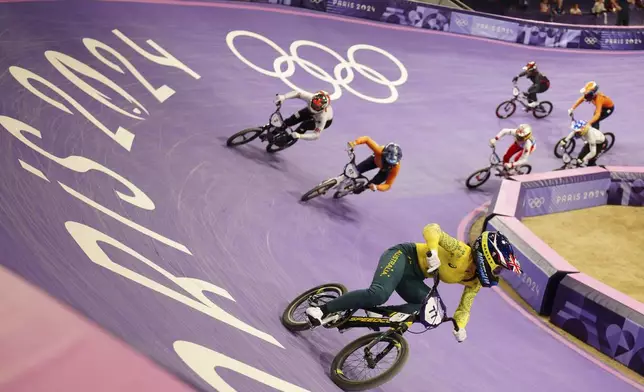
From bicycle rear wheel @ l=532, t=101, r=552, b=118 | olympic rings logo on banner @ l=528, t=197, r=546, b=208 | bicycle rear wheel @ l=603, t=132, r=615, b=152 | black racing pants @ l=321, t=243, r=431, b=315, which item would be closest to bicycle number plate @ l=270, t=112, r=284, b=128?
olympic rings logo on banner @ l=528, t=197, r=546, b=208

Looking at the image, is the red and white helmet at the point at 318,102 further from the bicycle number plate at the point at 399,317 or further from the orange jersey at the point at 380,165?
the bicycle number plate at the point at 399,317

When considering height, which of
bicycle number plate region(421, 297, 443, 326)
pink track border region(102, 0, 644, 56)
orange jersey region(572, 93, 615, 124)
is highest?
pink track border region(102, 0, 644, 56)

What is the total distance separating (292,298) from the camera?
347 inches

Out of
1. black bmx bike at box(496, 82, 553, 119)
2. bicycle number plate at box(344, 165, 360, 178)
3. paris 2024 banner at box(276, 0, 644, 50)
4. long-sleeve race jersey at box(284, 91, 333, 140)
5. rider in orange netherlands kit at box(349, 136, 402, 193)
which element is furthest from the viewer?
paris 2024 banner at box(276, 0, 644, 50)

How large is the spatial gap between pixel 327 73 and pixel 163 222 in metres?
9.13

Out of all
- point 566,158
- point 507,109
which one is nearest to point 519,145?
point 566,158

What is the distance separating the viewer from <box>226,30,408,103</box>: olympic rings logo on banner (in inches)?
658

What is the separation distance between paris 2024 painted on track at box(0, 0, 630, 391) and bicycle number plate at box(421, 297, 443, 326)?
129cm

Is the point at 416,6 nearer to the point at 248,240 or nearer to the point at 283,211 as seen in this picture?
the point at 283,211

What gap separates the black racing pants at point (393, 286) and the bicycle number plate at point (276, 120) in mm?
5589

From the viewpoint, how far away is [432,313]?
22.1 ft

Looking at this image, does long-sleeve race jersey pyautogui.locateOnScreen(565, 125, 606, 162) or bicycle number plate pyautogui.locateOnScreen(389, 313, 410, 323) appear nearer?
bicycle number plate pyautogui.locateOnScreen(389, 313, 410, 323)

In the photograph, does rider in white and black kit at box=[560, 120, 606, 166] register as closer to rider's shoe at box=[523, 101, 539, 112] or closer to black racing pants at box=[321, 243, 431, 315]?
rider's shoe at box=[523, 101, 539, 112]

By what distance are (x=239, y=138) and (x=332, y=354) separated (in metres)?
6.21
